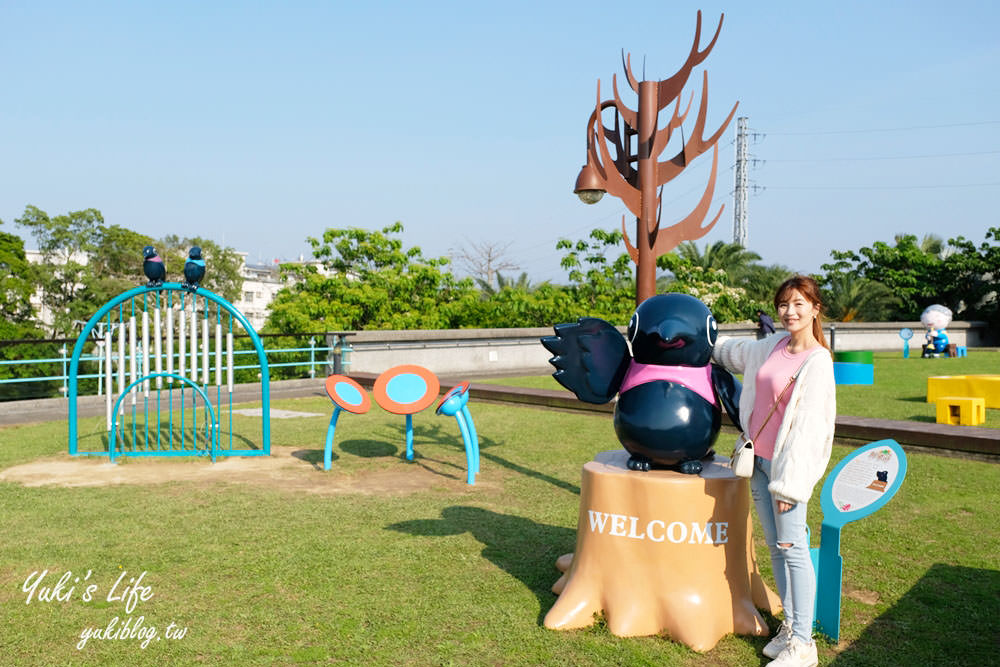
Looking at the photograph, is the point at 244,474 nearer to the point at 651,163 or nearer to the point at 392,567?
the point at 392,567

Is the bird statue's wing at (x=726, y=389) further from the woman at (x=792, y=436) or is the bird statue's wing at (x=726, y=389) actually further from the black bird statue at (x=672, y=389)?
the woman at (x=792, y=436)

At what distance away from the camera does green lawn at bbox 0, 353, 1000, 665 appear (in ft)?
12.7

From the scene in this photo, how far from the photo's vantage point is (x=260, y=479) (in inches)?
308

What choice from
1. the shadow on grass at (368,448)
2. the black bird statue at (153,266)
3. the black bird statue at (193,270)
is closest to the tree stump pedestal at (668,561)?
the shadow on grass at (368,448)

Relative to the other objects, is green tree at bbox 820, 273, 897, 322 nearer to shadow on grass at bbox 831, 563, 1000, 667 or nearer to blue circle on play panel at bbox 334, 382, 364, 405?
blue circle on play panel at bbox 334, 382, 364, 405

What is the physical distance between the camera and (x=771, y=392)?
Result: 3.71 meters

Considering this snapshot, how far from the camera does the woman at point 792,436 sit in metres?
3.50

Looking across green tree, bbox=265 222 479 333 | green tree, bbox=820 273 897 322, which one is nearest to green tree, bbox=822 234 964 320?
green tree, bbox=820 273 897 322

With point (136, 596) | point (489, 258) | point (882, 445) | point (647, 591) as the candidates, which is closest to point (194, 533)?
point (136, 596)

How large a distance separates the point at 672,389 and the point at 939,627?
6.09 ft

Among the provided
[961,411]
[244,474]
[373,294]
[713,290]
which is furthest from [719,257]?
[244,474]

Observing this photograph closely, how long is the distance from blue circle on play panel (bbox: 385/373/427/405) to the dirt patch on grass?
2.47 ft

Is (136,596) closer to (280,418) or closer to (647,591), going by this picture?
(647,591)

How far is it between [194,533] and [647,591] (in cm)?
353
